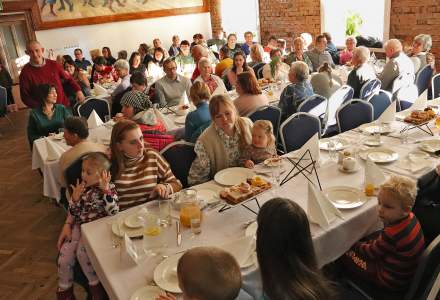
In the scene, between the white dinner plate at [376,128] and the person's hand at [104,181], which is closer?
the person's hand at [104,181]

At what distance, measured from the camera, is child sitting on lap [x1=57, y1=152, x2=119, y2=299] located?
2.48m

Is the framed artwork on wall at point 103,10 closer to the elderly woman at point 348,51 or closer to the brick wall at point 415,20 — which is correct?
the elderly woman at point 348,51

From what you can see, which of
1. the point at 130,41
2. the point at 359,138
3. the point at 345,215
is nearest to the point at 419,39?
the point at 359,138

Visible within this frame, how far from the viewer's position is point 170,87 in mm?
5969

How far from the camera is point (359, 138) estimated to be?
3.51 metres

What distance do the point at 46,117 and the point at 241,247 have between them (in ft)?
11.7

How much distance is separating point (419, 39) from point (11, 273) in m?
6.16

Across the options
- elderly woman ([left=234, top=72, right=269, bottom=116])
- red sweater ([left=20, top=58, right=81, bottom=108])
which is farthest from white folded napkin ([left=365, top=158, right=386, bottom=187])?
red sweater ([left=20, top=58, right=81, bottom=108])

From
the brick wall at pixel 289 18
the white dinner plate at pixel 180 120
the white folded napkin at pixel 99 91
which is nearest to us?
the white dinner plate at pixel 180 120

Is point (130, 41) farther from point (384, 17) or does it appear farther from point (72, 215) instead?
point (72, 215)

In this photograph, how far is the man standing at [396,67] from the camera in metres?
5.45

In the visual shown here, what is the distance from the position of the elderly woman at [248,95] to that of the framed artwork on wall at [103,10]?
7796 mm

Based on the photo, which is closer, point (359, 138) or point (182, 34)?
point (359, 138)

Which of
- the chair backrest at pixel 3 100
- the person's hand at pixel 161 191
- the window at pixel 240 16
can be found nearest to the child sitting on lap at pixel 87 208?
the person's hand at pixel 161 191
